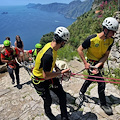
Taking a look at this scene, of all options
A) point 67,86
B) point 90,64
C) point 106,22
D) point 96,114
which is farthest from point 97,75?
point 67,86

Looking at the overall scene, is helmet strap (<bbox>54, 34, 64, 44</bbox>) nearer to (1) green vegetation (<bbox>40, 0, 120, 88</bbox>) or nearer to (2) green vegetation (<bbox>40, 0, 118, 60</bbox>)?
(1) green vegetation (<bbox>40, 0, 120, 88</bbox>)

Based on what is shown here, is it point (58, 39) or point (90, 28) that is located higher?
point (58, 39)

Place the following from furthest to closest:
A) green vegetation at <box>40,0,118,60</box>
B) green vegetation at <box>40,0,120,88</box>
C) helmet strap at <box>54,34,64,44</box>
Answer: green vegetation at <box>40,0,118,60</box> → green vegetation at <box>40,0,120,88</box> → helmet strap at <box>54,34,64,44</box>

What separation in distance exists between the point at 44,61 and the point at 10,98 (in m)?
2.93

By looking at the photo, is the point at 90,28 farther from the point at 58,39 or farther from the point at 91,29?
the point at 58,39

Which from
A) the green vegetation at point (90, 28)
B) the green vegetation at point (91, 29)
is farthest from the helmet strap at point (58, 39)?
the green vegetation at point (90, 28)

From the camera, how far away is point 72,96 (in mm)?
4426

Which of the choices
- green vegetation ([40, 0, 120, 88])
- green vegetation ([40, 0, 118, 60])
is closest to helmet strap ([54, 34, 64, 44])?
green vegetation ([40, 0, 120, 88])

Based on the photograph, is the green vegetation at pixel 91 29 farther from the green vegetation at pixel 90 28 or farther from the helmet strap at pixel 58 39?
the helmet strap at pixel 58 39

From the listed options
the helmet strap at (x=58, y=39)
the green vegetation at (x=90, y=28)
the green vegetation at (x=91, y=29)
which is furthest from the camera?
the green vegetation at (x=90, y=28)

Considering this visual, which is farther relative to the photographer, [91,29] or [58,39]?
[91,29]

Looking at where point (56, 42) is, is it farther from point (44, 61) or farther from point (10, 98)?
point (10, 98)

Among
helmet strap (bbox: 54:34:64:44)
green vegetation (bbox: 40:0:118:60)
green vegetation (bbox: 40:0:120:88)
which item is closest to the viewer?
helmet strap (bbox: 54:34:64:44)

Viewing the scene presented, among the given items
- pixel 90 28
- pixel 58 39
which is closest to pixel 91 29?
pixel 90 28
